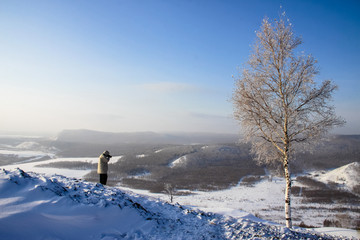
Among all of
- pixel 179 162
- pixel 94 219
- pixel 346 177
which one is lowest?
pixel 179 162

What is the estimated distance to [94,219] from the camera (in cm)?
543

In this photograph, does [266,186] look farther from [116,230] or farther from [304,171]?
[116,230]

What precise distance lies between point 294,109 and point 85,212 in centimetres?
1083

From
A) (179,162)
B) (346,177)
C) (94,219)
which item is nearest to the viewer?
(94,219)

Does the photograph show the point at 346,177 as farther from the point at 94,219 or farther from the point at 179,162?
the point at 94,219

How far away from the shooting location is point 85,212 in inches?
222

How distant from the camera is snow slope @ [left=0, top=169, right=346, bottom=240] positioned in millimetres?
4445

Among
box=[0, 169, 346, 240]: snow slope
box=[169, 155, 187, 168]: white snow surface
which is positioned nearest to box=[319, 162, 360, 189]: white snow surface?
box=[169, 155, 187, 168]: white snow surface

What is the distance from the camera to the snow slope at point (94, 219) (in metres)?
4.45

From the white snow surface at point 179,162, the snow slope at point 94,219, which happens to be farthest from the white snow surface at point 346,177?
the snow slope at point 94,219

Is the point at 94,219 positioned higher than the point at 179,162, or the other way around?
the point at 94,219


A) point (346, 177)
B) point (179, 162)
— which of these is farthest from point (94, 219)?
point (179, 162)

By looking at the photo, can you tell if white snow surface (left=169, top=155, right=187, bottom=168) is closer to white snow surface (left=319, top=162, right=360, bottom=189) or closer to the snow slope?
white snow surface (left=319, top=162, right=360, bottom=189)

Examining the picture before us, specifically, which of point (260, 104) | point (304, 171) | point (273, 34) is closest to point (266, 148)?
point (260, 104)
